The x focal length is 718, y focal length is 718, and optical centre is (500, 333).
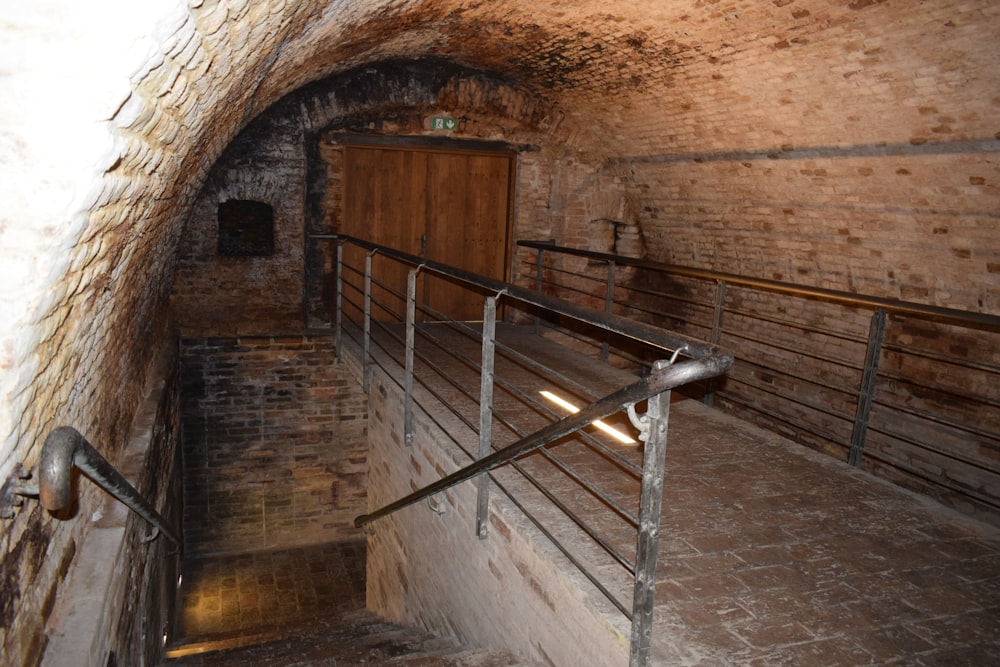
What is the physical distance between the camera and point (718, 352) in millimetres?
1774

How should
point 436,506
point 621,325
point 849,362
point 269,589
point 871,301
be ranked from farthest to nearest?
point 269,589 < point 849,362 < point 436,506 < point 871,301 < point 621,325

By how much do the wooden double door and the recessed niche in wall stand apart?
0.76 m

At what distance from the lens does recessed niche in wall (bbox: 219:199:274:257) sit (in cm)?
668

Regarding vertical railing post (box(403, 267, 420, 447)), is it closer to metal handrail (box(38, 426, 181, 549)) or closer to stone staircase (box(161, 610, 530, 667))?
stone staircase (box(161, 610, 530, 667))

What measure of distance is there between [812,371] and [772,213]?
148 cm

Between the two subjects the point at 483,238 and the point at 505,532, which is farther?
the point at 483,238

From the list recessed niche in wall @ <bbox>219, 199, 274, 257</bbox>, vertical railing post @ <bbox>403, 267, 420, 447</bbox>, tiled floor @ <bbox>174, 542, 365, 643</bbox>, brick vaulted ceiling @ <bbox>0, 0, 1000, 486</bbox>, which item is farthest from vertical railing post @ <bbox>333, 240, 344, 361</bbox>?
vertical railing post @ <bbox>403, 267, 420, 447</bbox>

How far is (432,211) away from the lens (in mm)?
7477

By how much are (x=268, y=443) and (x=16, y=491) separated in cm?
546

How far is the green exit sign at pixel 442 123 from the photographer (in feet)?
23.0

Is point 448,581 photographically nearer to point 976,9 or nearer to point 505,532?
point 505,532

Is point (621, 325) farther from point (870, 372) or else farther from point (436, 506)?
point (870, 372)

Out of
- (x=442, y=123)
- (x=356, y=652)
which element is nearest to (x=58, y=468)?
(x=356, y=652)

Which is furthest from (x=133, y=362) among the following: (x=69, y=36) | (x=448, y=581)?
(x=69, y=36)
